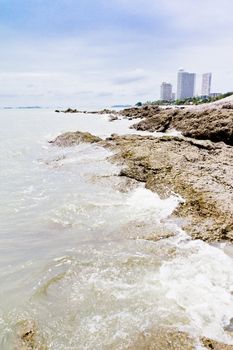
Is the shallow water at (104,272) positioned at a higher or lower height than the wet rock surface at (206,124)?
lower

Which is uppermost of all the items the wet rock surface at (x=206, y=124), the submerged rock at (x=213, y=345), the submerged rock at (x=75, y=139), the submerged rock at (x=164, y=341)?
the wet rock surface at (x=206, y=124)

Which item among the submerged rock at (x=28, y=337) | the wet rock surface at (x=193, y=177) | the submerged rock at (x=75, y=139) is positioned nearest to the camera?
the submerged rock at (x=28, y=337)

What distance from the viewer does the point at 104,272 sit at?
650 cm

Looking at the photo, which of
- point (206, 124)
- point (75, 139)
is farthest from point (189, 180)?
point (75, 139)

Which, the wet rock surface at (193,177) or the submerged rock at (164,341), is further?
the wet rock surface at (193,177)

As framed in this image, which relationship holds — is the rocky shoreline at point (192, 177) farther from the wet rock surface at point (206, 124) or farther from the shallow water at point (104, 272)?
the wet rock surface at point (206, 124)

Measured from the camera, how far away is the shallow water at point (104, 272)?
4949 mm

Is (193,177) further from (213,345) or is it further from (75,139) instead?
(75,139)

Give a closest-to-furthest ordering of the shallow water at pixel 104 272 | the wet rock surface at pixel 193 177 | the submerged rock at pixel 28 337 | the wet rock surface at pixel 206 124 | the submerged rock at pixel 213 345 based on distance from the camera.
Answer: the submerged rock at pixel 213 345 < the submerged rock at pixel 28 337 < the shallow water at pixel 104 272 < the wet rock surface at pixel 193 177 < the wet rock surface at pixel 206 124

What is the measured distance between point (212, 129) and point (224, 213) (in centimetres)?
1472

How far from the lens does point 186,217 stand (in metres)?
9.05

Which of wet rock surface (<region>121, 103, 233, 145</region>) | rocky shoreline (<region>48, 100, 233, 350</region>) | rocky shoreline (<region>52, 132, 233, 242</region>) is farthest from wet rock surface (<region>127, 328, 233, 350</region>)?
wet rock surface (<region>121, 103, 233, 145</region>)

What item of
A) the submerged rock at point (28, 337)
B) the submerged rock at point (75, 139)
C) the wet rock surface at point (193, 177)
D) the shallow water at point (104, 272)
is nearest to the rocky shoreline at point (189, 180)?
the wet rock surface at point (193, 177)

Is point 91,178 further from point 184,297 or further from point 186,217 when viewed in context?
point 184,297
